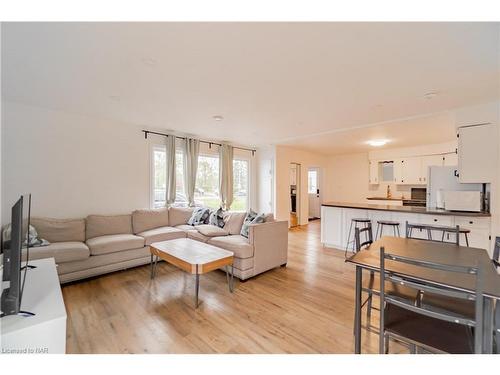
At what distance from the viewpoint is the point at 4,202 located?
3152mm

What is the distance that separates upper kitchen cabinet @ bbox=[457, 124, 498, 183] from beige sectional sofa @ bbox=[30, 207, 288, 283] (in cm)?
284

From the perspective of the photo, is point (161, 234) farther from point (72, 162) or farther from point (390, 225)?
point (390, 225)

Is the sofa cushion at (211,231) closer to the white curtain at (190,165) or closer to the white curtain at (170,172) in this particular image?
the white curtain at (170,172)

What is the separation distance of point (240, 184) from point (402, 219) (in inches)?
160

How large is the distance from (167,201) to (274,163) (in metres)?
3.12

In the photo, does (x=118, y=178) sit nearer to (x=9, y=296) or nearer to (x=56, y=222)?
(x=56, y=222)

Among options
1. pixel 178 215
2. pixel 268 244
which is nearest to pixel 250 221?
pixel 268 244

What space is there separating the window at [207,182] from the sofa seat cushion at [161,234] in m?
1.49

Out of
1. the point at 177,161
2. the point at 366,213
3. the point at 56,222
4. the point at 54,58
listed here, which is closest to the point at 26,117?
the point at 56,222

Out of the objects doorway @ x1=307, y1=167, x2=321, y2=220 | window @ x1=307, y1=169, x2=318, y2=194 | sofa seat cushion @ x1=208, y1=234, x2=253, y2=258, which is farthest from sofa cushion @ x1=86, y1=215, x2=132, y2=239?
window @ x1=307, y1=169, x2=318, y2=194

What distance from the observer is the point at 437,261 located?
5.29 ft

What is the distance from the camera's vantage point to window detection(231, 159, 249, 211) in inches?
253

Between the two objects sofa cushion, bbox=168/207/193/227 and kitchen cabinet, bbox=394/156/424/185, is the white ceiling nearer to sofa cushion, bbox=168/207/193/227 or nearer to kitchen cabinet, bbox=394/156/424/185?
sofa cushion, bbox=168/207/193/227

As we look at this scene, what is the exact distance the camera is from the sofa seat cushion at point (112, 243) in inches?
122
